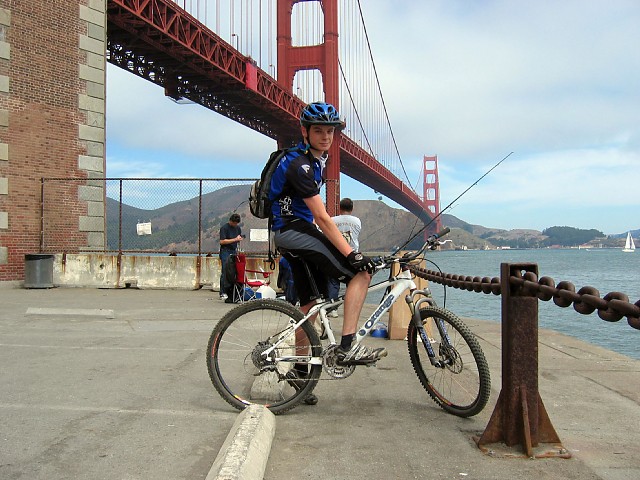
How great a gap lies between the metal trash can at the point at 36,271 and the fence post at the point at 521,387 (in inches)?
431

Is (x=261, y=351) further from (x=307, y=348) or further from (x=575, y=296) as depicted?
(x=575, y=296)

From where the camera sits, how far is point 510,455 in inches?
100

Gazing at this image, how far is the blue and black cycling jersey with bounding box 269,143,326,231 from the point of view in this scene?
10.3ft

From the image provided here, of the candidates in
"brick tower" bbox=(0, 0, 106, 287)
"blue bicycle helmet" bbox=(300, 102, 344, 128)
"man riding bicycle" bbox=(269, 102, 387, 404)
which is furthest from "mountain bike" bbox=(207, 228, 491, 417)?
"brick tower" bbox=(0, 0, 106, 287)

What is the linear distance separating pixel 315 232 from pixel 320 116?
0.70 m

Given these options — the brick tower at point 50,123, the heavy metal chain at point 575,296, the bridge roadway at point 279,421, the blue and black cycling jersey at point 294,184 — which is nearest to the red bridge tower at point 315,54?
the brick tower at point 50,123

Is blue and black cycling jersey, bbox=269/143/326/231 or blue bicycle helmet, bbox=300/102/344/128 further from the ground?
blue bicycle helmet, bbox=300/102/344/128

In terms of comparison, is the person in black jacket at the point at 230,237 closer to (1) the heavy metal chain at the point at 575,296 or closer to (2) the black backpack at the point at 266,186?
(2) the black backpack at the point at 266,186

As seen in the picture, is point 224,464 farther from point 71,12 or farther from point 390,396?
Result: point 71,12

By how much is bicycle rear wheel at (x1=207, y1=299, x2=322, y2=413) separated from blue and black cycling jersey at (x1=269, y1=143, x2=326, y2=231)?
532 millimetres

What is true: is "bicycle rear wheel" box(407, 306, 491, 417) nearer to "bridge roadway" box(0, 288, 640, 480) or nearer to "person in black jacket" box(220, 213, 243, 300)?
"bridge roadway" box(0, 288, 640, 480)

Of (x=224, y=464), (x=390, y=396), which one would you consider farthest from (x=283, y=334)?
(x=224, y=464)

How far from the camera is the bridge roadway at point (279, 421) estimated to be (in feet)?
7.91

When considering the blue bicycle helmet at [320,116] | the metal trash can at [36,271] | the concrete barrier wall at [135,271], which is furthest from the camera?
the concrete barrier wall at [135,271]
